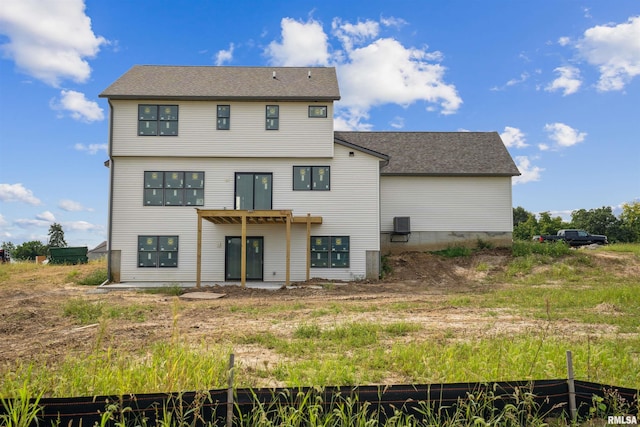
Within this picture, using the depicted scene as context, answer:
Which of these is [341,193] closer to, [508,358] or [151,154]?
[151,154]

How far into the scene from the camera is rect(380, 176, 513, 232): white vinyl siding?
2425 cm

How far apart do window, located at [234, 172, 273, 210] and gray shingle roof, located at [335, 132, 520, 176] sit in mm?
5313

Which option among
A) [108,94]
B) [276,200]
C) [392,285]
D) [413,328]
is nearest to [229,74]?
[108,94]

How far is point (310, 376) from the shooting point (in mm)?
5258

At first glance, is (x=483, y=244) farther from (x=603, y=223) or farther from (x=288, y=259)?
(x=603, y=223)

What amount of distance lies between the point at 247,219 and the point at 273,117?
4874mm

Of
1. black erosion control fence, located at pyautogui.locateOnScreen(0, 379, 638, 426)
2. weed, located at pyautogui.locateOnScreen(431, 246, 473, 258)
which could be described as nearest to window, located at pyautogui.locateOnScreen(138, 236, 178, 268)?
weed, located at pyautogui.locateOnScreen(431, 246, 473, 258)

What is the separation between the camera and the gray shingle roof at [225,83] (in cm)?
1942

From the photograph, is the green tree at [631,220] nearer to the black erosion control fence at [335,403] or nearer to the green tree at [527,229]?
the green tree at [527,229]

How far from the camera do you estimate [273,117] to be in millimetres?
19656

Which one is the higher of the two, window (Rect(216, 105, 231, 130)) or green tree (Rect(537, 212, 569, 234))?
window (Rect(216, 105, 231, 130))

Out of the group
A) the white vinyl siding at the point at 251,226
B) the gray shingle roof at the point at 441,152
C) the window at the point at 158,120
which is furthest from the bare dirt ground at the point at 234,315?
the window at the point at 158,120

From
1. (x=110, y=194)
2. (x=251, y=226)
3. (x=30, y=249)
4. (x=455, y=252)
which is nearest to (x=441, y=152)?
(x=455, y=252)

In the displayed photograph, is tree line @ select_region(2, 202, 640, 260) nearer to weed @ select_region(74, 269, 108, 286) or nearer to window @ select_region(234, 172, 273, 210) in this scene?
weed @ select_region(74, 269, 108, 286)
